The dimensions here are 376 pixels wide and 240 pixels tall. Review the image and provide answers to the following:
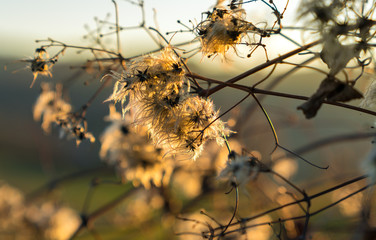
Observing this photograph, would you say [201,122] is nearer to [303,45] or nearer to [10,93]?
[303,45]

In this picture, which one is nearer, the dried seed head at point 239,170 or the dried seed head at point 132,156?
the dried seed head at point 239,170

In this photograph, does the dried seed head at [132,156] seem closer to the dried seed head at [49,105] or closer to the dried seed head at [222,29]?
the dried seed head at [49,105]

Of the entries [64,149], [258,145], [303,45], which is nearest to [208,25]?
[303,45]

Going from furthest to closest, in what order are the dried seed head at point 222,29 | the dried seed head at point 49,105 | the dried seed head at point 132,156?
the dried seed head at point 132,156 < the dried seed head at point 49,105 < the dried seed head at point 222,29

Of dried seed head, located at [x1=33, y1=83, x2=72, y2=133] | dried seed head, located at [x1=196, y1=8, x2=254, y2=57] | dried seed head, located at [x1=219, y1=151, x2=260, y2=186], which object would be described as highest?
dried seed head, located at [x1=196, y1=8, x2=254, y2=57]

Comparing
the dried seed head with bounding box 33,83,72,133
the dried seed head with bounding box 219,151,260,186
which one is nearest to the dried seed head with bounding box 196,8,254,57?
the dried seed head with bounding box 219,151,260,186

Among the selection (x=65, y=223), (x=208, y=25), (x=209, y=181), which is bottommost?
(x=65, y=223)

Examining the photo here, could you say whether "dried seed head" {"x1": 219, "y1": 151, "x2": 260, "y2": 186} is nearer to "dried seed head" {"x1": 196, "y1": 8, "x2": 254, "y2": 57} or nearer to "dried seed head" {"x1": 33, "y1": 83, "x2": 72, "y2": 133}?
"dried seed head" {"x1": 196, "y1": 8, "x2": 254, "y2": 57}

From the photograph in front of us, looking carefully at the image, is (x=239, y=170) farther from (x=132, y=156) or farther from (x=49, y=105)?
(x=49, y=105)

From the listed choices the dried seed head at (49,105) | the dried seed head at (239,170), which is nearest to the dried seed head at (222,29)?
the dried seed head at (239,170)

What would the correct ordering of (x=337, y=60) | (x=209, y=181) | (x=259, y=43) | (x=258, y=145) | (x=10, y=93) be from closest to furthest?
(x=337, y=60), (x=259, y=43), (x=209, y=181), (x=258, y=145), (x=10, y=93)

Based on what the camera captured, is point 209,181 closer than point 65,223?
Yes
